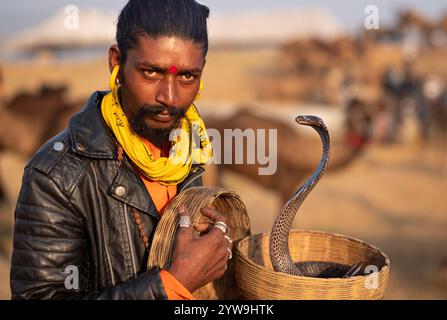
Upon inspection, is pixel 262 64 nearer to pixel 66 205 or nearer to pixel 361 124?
pixel 361 124

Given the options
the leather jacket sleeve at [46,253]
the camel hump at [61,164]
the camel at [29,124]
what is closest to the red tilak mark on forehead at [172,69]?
the camel hump at [61,164]

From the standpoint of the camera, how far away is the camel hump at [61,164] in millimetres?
1831

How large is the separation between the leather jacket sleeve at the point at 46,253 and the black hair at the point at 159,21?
571 mm

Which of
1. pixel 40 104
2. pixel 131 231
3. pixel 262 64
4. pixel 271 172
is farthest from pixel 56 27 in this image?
pixel 131 231

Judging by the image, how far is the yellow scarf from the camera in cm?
201

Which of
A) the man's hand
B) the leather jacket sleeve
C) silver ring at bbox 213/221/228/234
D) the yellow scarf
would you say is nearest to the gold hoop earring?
the yellow scarf

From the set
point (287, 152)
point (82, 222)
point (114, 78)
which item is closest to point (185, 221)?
point (82, 222)

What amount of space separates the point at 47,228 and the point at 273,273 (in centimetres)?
79

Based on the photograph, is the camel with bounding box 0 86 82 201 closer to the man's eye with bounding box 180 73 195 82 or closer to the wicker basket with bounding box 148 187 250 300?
the wicker basket with bounding box 148 187 250 300

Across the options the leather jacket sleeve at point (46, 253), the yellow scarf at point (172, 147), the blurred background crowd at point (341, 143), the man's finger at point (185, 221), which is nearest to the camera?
the leather jacket sleeve at point (46, 253)

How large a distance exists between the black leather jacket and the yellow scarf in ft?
0.15

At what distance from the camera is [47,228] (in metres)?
1.80

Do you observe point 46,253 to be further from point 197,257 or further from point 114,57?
point 114,57

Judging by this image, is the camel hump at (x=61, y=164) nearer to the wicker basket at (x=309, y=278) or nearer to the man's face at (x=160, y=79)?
the man's face at (x=160, y=79)
